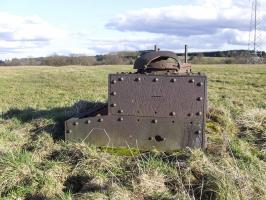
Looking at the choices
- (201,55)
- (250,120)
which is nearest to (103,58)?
(201,55)

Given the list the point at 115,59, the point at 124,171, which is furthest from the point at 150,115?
the point at 115,59

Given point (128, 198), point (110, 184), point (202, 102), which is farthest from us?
point (202, 102)

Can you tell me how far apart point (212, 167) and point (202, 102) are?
3.95 feet

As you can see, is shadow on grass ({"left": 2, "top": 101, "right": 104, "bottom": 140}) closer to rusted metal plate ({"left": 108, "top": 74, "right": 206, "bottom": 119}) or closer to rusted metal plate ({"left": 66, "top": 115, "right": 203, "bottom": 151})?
rusted metal plate ({"left": 66, "top": 115, "right": 203, "bottom": 151})

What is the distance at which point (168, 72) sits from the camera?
22.4ft

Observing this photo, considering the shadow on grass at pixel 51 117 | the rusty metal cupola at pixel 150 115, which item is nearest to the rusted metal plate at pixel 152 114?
the rusty metal cupola at pixel 150 115

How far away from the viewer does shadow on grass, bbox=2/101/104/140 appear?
718 cm

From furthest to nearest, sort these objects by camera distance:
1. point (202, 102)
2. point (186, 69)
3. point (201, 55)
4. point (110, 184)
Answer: point (201, 55), point (186, 69), point (202, 102), point (110, 184)

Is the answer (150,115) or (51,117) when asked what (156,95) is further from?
(51,117)

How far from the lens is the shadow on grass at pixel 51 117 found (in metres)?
7.18

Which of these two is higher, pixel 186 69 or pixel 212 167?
pixel 186 69

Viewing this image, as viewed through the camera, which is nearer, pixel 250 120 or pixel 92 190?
pixel 92 190

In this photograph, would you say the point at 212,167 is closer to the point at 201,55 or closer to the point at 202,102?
the point at 202,102

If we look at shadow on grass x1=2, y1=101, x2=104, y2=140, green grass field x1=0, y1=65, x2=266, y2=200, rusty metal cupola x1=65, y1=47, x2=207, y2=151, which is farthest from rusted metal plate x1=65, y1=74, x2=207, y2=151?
shadow on grass x1=2, y1=101, x2=104, y2=140
